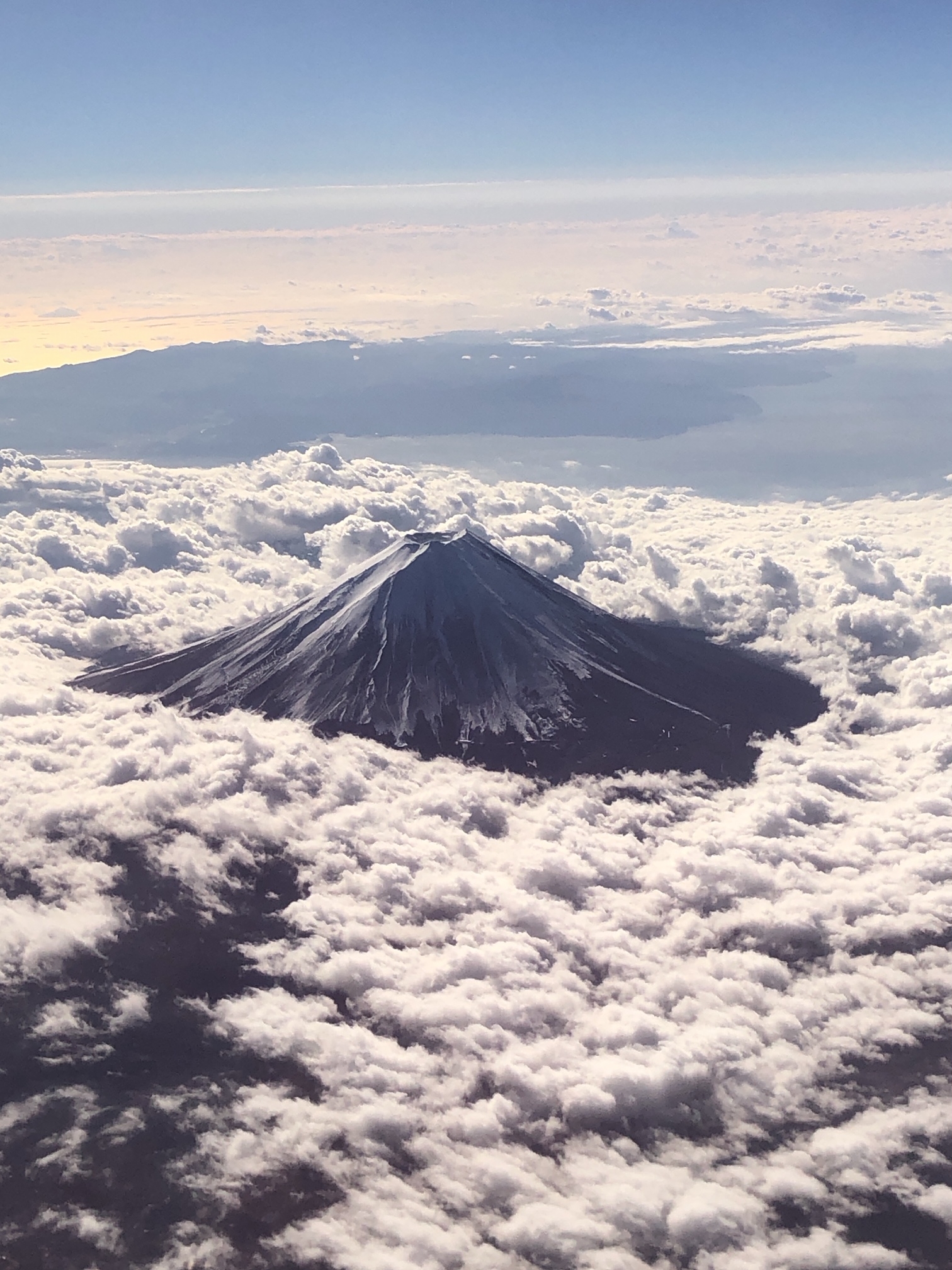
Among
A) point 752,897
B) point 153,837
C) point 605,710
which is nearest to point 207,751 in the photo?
point 153,837

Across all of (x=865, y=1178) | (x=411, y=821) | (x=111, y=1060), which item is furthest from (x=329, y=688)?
(x=865, y=1178)

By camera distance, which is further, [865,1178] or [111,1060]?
[111,1060]

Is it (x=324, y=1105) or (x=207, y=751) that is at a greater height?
(x=207, y=751)

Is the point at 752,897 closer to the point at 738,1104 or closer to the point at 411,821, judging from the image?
the point at 738,1104

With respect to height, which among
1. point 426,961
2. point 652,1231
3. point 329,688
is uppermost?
point 329,688

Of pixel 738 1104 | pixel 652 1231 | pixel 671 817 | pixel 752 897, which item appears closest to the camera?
pixel 652 1231

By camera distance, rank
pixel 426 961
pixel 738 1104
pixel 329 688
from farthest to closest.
A: pixel 329 688 → pixel 426 961 → pixel 738 1104

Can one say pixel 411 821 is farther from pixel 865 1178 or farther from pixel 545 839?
pixel 865 1178
